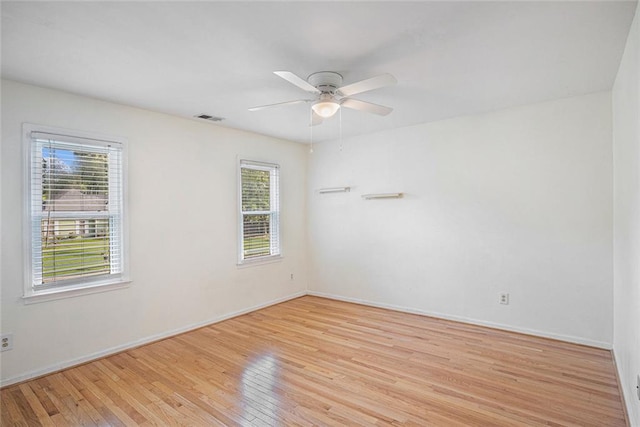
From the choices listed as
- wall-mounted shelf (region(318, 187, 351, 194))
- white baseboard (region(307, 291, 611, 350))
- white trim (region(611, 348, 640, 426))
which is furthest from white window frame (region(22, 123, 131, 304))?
white trim (region(611, 348, 640, 426))

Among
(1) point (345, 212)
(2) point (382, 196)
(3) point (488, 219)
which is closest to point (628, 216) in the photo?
(3) point (488, 219)

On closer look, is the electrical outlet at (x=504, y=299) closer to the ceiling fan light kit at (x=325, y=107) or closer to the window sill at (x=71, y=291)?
the ceiling fan light kit at (x=325, y=107)

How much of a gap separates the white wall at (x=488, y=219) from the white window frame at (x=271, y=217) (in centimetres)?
84

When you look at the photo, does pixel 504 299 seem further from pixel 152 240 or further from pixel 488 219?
pixel 152 240

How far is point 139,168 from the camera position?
11.6ft

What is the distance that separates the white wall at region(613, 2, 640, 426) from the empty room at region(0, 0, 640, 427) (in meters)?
0.04

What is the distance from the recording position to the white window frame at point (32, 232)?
2.80 metres

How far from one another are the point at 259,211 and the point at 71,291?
240 cm

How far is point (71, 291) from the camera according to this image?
3.04 metres

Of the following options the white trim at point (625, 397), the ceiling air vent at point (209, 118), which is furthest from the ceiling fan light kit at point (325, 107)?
the white trim at point (625, 397)

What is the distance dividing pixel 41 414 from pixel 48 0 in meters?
2.62

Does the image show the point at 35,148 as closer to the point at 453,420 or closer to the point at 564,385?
the point at 453,420

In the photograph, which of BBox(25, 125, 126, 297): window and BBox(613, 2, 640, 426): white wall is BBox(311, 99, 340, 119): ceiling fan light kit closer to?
BBox(613, 2, 640, 426): white wall

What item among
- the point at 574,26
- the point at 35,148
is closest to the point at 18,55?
the point at 35,148
